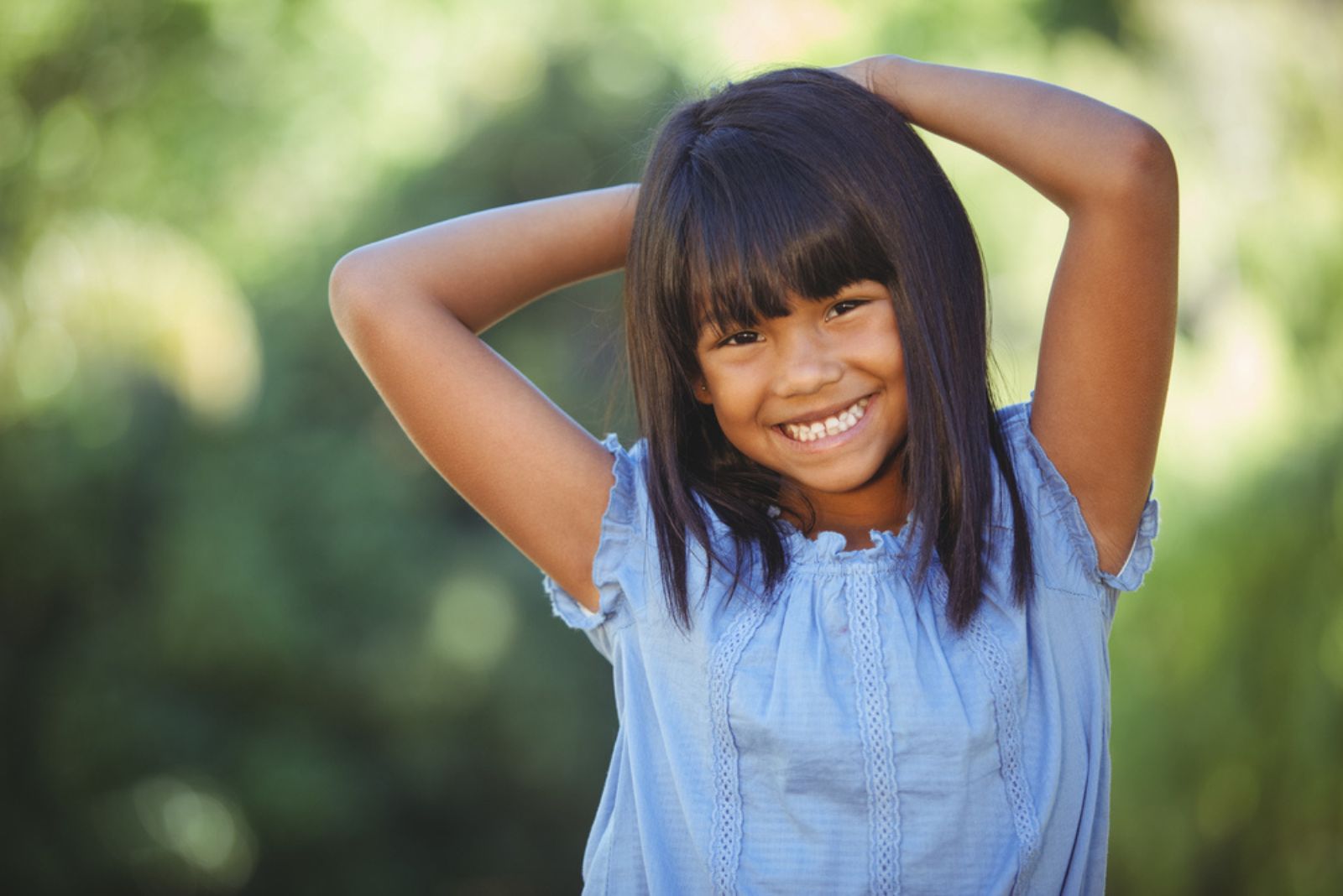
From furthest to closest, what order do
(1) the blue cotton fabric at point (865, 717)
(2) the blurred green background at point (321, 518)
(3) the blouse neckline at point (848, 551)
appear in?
(2) the blurred green background at point (321, 518)
(3) the blouse neckline at point (848, 551)
(1) the blue cotton fabric at point (865, 717)

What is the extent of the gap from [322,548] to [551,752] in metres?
0.97

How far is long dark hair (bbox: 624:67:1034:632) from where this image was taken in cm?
128

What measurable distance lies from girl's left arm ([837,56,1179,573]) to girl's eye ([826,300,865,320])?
195 mm

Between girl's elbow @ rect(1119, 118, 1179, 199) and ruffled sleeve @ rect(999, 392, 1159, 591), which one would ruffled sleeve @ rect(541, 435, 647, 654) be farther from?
girl's elbow @ rect(1119, 118, 1179, 199)

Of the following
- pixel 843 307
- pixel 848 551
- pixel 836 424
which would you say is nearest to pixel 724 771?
pixel 848 551

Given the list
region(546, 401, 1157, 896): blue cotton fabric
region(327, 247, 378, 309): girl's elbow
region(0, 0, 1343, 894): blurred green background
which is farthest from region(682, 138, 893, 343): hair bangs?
→ region(0, 0, 1343, 894): blurred green background

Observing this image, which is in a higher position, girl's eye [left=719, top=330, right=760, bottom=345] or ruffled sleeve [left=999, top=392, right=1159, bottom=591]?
girl's eye [left=719, top=330, right=760, bottom=345]

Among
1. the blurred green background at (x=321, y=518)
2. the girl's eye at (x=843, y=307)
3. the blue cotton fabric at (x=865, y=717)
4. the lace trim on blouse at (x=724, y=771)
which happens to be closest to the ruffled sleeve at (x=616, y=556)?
the blue cotton fabric at (x=865, y=717)

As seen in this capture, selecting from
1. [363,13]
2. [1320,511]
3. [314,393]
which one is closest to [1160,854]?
[1320,511]

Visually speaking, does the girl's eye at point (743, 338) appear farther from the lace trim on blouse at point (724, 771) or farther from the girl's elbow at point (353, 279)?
the girl's elbow at point (353, 279)

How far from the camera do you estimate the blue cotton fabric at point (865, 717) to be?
4.04 ft

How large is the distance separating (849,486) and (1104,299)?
307mm

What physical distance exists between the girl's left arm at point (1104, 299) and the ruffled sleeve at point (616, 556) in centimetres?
42

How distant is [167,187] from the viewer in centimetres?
574
